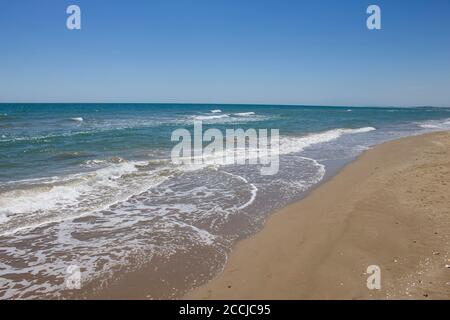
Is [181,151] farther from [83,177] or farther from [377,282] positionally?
[377,282]

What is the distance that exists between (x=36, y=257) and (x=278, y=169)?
1000 cm

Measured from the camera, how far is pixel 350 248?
629 centimetres

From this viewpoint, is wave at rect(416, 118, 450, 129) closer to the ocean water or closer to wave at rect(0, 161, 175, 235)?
the ocean water

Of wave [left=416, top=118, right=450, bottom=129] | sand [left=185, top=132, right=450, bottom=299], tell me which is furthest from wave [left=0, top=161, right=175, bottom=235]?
wave [left=416, top=118, right=450, bottom=129]

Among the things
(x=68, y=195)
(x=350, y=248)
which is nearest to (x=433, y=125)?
(x=350, y=248)

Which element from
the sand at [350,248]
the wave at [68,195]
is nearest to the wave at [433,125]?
the sand at [350,248]

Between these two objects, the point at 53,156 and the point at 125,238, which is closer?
the point at 125,238

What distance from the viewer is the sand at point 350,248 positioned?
5020 millimetres

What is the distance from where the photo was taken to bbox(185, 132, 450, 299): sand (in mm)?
5020

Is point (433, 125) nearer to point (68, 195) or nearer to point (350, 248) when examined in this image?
point (350, 248)

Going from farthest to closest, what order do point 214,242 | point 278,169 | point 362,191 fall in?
1. point 278,169
2. point 362,191
3. point 214,242

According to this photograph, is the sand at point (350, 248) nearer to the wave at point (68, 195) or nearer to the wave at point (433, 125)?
the wave at point (68, 195)
